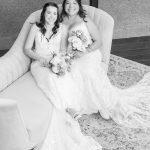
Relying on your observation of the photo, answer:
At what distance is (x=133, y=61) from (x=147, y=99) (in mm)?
1083

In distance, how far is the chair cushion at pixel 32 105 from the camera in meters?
2.69

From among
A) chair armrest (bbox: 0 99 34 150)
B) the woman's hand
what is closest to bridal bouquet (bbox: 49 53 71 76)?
the woman's hand

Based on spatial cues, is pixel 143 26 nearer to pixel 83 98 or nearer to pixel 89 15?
pixel 89 15

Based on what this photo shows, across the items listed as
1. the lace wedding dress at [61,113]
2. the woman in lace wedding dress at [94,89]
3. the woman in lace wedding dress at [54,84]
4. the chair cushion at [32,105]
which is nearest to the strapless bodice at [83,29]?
the woman in lace wedding dress at [94,89]

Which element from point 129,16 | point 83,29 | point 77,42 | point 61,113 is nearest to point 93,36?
point 83,29

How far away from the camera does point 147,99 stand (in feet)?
12.0

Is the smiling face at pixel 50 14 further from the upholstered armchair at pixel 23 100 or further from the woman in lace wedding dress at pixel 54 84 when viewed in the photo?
the upholstered armchair at pixel 23 100

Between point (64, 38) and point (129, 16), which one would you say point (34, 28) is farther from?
point (129, 16)


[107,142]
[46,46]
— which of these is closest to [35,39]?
[46,46]

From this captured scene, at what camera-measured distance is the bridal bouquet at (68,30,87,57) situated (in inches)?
134

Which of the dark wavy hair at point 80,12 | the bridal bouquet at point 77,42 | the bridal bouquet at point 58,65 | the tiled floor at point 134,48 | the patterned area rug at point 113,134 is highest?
the dark wavy hair at point 80,12

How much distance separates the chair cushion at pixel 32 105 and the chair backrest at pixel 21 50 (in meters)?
0.11

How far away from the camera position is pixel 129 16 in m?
5.40

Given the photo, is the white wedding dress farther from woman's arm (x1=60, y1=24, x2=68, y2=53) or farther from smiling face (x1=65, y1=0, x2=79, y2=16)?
smiling face (x1=65, y1=0, x2=79, y2=16)
